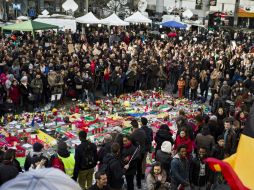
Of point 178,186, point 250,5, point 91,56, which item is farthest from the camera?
point 250,5

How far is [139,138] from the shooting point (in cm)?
873

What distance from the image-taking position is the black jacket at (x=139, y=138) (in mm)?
8680

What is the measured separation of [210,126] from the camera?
33.2 ft

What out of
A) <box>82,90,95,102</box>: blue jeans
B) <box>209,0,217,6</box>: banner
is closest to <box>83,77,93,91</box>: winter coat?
<box>82,90,95,102</box>: blue jeans

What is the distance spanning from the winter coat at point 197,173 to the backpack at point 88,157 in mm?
1940

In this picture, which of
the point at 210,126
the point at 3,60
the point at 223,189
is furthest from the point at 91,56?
the point at 223,189

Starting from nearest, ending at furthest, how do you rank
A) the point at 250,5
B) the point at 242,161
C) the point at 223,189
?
the point at 242,161, the point at 223,189, the point at 250,5

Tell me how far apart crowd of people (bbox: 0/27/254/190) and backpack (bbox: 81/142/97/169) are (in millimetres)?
20

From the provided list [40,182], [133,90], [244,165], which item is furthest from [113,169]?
[133,90]

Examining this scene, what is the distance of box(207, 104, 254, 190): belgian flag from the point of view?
332cm

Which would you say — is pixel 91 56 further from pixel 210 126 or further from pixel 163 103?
pixel 210 126

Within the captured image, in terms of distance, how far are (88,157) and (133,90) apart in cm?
1049

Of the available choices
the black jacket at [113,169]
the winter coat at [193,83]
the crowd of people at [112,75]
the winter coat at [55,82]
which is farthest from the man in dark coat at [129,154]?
the winter coat at [193,83]

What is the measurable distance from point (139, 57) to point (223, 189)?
39.3 ft
